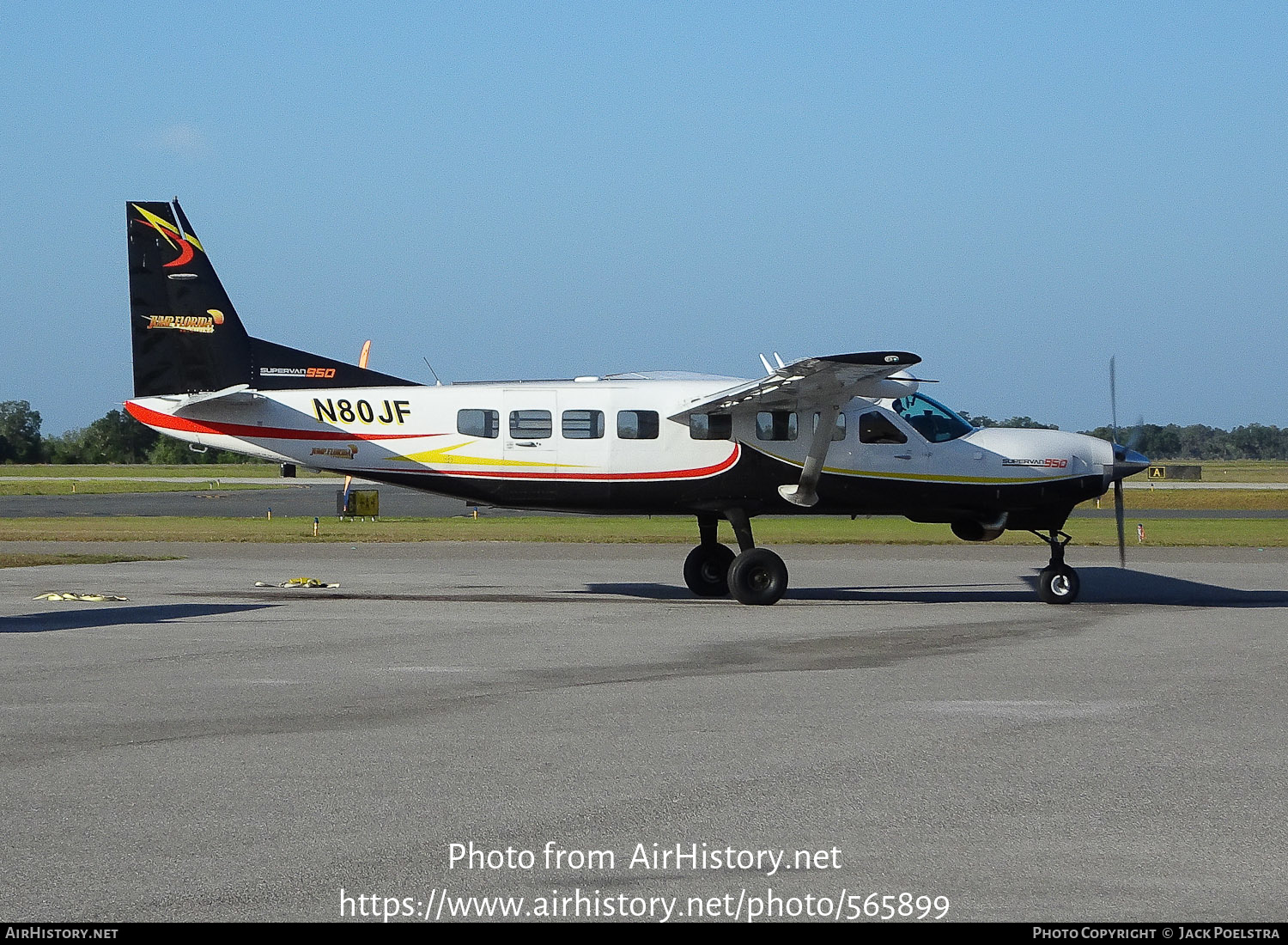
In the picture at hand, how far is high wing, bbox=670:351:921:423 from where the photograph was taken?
16422 millimetres

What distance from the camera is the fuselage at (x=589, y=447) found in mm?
18984

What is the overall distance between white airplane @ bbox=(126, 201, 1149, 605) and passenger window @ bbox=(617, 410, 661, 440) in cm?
2

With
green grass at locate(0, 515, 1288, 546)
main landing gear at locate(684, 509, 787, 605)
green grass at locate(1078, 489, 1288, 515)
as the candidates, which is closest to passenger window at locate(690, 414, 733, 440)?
main landing gear at locate(684, 509, 787, 605)

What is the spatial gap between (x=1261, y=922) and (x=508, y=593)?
50.7 feet

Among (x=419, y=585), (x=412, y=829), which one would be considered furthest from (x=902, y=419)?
(x=412, y=829)

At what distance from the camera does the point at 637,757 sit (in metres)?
8.16

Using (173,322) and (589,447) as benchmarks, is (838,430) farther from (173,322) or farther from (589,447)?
(173,322)

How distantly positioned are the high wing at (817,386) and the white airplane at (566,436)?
8cm

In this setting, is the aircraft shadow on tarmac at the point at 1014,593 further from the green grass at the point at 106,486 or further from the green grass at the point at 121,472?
the green grass at the point at 121,472

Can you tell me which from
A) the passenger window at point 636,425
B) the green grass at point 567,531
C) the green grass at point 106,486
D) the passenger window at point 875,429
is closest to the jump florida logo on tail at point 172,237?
the passenger window at point 636,425

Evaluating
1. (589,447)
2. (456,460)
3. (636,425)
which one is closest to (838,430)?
(636,425)

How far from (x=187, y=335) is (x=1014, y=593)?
12.8m

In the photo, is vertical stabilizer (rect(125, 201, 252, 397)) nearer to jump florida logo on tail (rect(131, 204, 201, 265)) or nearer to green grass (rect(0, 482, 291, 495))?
jump florida logo on tail (rect(131, 204, 201, 265))

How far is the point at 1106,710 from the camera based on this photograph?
991cm
